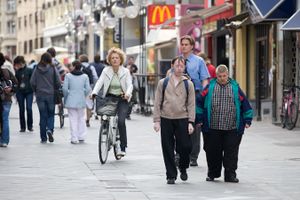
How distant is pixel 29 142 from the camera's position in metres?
21.6

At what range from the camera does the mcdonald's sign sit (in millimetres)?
44625

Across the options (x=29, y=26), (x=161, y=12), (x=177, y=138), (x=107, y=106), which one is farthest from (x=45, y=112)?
(x=29, y=26)

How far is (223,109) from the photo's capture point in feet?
46.5

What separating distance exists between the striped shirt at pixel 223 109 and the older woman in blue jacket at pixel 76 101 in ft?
24.7

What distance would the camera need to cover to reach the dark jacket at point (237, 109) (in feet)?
46.5

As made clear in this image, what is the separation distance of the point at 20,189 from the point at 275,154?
22.3ft

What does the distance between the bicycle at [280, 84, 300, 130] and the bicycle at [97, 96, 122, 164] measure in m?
9.03

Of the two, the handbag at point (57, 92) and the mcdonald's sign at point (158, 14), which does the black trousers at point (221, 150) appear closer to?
the handbag at point (57, 92)

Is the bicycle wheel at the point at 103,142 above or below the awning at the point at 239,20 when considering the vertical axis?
below

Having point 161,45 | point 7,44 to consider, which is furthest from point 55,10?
point 161,45

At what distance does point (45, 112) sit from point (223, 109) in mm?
8132

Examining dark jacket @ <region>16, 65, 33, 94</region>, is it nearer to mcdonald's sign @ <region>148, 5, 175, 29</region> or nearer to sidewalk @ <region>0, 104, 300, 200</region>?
sidewalk @ <region>0, 104, 300, 200</region>

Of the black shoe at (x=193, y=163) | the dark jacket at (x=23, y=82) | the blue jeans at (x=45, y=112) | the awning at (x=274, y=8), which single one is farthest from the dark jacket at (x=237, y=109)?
the awning at (x=274, y=8)

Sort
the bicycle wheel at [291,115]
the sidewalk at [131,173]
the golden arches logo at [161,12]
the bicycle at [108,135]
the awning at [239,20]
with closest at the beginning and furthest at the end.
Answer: the sidewalk at [131,173] < the bicycle at [108,135] < the bicycle wheel at [291,115] < the awning at [239,20] < the golden arches logo at [161,12]
